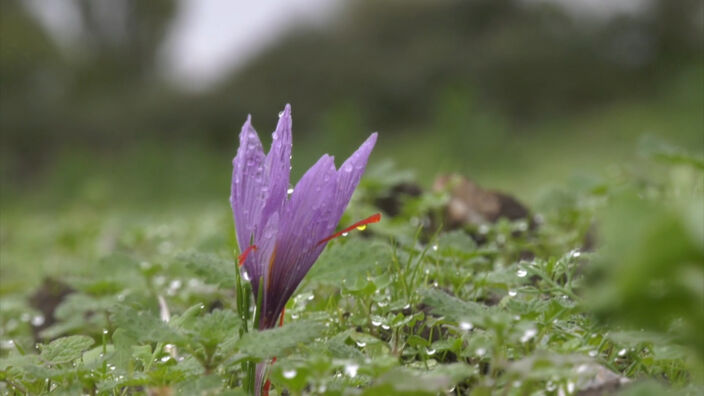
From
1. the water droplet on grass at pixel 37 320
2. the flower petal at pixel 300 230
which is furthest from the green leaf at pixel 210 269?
the water droplet on grass at pixel 37 320

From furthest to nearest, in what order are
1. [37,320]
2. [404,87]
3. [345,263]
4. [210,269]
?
Answer: [404,87] → [37,320] → [345,263] → [210,269]

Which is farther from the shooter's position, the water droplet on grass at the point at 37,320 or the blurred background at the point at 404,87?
the blurred background at the point at 404,87

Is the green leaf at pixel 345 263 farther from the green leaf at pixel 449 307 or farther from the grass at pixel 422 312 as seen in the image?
the green leaf at pixel 449 307

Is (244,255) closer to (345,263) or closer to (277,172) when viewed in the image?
(277,172)

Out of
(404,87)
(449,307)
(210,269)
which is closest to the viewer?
(449,307)

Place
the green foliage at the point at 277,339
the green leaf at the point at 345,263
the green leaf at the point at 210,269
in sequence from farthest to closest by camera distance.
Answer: the green leaf at the point at 345,263, the green leaf at the point at 210,269, the green foliage at the point at 277,339

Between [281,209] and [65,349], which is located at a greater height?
[281,209]

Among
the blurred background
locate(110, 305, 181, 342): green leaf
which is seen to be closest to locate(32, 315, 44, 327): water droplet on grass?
locate(110, 305, 181, 342): green leaf

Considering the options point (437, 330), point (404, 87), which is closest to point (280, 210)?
point (437, 330)
